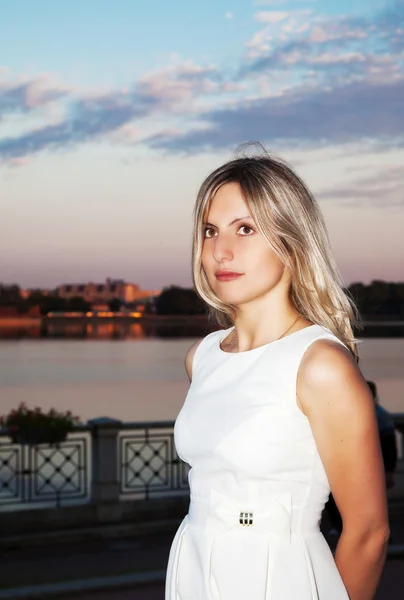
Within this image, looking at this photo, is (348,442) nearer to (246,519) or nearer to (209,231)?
(246,519)

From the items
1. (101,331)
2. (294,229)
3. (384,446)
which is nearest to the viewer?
(294,229)

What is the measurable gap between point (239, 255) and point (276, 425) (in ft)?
1.33

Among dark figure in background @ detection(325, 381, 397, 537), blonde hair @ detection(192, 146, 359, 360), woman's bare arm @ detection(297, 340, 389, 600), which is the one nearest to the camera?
woman's bare arm @ detection(297, 340, 389, 600)

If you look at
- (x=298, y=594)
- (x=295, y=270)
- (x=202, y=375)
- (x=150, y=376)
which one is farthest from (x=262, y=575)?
(x=150, y=376)

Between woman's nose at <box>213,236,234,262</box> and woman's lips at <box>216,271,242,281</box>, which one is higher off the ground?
woman's nose at <box>213,236,234,262</box>

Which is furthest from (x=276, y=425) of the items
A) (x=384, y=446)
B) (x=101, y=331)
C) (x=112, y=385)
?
(x=101, y=331)

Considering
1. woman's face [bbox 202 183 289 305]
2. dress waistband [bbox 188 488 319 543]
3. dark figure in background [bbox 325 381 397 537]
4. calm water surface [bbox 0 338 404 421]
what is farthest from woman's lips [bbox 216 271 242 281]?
calm water surface [bbox 0 338 404 421]

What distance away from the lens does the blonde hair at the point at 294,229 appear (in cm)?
207

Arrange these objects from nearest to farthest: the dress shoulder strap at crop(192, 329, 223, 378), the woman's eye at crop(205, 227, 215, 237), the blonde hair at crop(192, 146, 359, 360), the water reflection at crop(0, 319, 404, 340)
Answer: the blonde hair at crop(192, 146, 359, 360), the woman's eye at crop(205, 227, 215, 237), the dress shoulder strap at crop(192, 329, 223, 378), the water reflection at crop(0, 319, 404, 340)

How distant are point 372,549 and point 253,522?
0.28 meters

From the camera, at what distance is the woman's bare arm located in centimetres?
193

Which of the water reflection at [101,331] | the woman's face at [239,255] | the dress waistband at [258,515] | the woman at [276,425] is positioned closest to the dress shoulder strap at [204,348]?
the woman at [276,425]

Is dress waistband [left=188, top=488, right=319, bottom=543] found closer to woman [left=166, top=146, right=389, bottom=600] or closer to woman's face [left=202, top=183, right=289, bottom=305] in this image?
woman [left=166, top=146, right=389, bottom=600]

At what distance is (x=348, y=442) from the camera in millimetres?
1938
